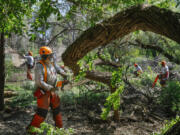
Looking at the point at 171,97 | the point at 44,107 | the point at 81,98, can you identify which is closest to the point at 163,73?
the point at 171,97

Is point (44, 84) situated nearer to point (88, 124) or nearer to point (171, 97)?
point (88, 124)

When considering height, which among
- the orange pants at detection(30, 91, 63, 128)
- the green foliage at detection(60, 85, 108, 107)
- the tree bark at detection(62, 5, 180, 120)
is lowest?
the green foliage at detection(60, 85, 108, 107)

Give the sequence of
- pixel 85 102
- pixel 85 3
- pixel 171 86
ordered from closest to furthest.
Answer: pixel 85 3 → pixel 171 86 → pixel 85 102

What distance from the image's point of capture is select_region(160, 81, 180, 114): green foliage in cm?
547

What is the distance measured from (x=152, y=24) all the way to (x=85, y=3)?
1.42m

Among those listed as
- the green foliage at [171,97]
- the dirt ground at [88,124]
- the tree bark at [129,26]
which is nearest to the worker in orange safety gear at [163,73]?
the green foliage at [171,97]

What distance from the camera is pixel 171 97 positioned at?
18.5ft

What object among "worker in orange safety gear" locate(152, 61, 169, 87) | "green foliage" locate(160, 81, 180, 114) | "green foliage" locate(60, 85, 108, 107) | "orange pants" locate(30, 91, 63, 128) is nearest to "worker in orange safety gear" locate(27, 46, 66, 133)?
"orange pants" locate(30, 91, 63, 128)

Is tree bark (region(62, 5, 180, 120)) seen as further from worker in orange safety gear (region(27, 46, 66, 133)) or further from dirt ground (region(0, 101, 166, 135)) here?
dirt ground (region(0, 101, 166, 135))

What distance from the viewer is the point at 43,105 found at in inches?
138

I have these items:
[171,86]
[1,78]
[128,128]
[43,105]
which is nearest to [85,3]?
[43,105]

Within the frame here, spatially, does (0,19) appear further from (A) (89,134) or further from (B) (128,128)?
(B) (128,128)

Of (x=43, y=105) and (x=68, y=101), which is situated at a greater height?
(x=43, y=105)

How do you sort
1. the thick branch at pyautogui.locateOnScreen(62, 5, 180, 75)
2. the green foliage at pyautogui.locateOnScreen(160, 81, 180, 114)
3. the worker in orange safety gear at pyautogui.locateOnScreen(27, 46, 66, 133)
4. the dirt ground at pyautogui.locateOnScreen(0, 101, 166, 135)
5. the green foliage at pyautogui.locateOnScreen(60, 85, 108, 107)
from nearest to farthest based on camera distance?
the thick branch at pyautogui.locateOnScreen(62, 5, 180, 75), the worker in orange safety gear at pyautogui.locateOnScreen(27, 46, 66, 133), the dirt ground at pyautogui.locateOnScreen(0, 101, 166, 135), the green foliage at pyautogui.locateOnScreen(160, 81, 180, 114), the green foliage at pyautogui.locateOnScreen(60, 85, 108, 107)
